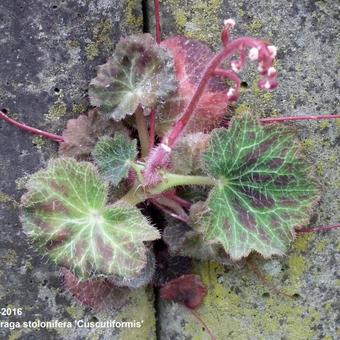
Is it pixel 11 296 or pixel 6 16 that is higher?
pixel 6 16

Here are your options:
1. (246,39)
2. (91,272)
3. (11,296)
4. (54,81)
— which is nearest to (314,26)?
(246,39)

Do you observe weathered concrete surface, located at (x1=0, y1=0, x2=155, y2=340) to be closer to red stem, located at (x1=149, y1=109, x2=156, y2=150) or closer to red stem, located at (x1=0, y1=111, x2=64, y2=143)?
red stem, located at (x1=0, y1=111, x2=64, y2=143)

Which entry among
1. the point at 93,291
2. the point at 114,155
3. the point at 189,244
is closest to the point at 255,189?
the point at 189,244

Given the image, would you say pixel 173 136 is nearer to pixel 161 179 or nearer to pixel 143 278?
pixel 161 179

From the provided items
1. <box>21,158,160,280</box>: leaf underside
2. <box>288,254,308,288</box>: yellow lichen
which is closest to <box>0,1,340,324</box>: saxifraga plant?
<box>21,158,160,280</box>: leaf underside

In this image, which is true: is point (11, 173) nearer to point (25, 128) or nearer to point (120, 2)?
point (25, 128)

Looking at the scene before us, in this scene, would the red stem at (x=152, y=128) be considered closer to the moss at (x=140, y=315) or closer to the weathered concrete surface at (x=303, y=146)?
the weathered concrete surface at (x=303, y=146)
